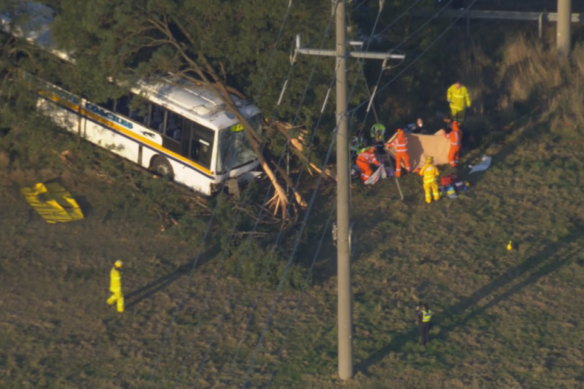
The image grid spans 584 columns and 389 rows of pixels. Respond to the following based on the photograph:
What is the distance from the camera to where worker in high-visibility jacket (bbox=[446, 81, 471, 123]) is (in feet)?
92.8

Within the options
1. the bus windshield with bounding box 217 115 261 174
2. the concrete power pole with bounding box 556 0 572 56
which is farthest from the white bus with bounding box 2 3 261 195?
the concrete power pole with bounding box 556 0 572 56

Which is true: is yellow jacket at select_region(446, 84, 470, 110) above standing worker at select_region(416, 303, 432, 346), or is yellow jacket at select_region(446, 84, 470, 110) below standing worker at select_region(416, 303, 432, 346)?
above

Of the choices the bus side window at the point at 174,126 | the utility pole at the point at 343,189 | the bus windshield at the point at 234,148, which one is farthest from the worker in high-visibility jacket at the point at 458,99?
the utility pole at the point at 343,189

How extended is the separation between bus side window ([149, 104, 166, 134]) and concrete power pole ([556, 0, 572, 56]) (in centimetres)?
1048

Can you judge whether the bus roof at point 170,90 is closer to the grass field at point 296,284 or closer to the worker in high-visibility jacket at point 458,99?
the grass field at point 296,284

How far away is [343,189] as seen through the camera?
772 inches

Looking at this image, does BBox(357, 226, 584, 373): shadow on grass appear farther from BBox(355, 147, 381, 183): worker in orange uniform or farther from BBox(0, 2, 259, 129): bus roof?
BBox(0, 2, 259, 129): bus roof

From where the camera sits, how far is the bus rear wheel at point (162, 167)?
2678cm

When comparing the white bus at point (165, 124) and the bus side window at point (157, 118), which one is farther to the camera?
the bus side window at point (157, 118)

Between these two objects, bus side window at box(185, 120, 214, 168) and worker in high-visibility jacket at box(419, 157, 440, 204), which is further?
worker in high-visibility jacket at box(419, 157, 440, 204)

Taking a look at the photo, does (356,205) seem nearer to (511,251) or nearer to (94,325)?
(511,251)

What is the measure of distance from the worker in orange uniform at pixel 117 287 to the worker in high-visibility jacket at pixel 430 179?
6.95 meters

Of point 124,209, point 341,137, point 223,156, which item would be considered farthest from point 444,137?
point 341,137

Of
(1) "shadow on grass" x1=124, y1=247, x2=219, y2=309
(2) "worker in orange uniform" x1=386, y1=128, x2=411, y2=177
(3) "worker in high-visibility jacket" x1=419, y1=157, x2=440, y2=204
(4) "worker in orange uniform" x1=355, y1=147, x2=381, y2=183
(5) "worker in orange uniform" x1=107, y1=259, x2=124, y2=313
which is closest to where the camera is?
(5) "worker in orange uniform" x1=107, y1=259, x2=124, y2=313
